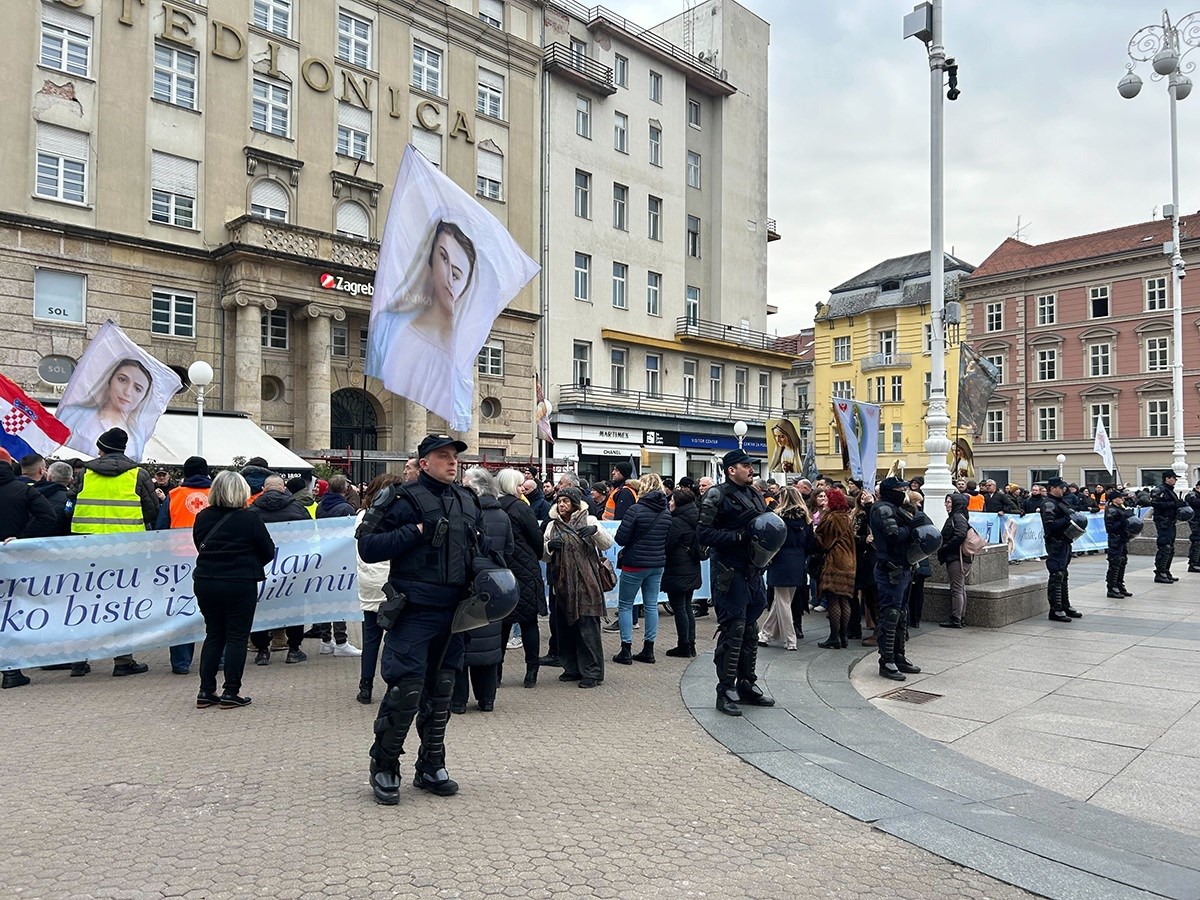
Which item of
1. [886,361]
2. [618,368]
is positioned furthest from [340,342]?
[886,361]

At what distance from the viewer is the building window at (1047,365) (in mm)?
55156

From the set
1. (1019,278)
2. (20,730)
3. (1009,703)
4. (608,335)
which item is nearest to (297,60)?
(608,335)

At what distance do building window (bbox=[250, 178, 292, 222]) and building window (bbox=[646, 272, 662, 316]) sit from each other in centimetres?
1697

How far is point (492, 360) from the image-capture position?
105ft

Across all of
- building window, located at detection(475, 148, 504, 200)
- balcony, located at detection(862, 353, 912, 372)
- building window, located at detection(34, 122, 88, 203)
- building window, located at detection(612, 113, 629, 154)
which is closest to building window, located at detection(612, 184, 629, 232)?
building window, located at detection(612, 113, 629, 154)

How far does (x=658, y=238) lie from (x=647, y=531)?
105 ft

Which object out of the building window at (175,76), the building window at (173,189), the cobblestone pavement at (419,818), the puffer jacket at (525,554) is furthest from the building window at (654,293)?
the cobblestone pavement at (419,818)

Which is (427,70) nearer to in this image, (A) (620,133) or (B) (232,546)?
(A) (620,133)

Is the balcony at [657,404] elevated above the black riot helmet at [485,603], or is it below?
above

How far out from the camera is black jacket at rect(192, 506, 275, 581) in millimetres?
6922

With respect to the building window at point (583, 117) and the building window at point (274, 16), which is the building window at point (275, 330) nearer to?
the building window at point (274, 16)

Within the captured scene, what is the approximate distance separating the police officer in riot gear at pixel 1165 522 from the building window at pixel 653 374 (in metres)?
23.5

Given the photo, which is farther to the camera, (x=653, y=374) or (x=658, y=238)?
(x=658, y=238)

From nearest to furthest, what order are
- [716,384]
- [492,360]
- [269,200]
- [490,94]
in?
1. [269,200]
2. [492,360]
3. [490,94]
4. [716,384]
